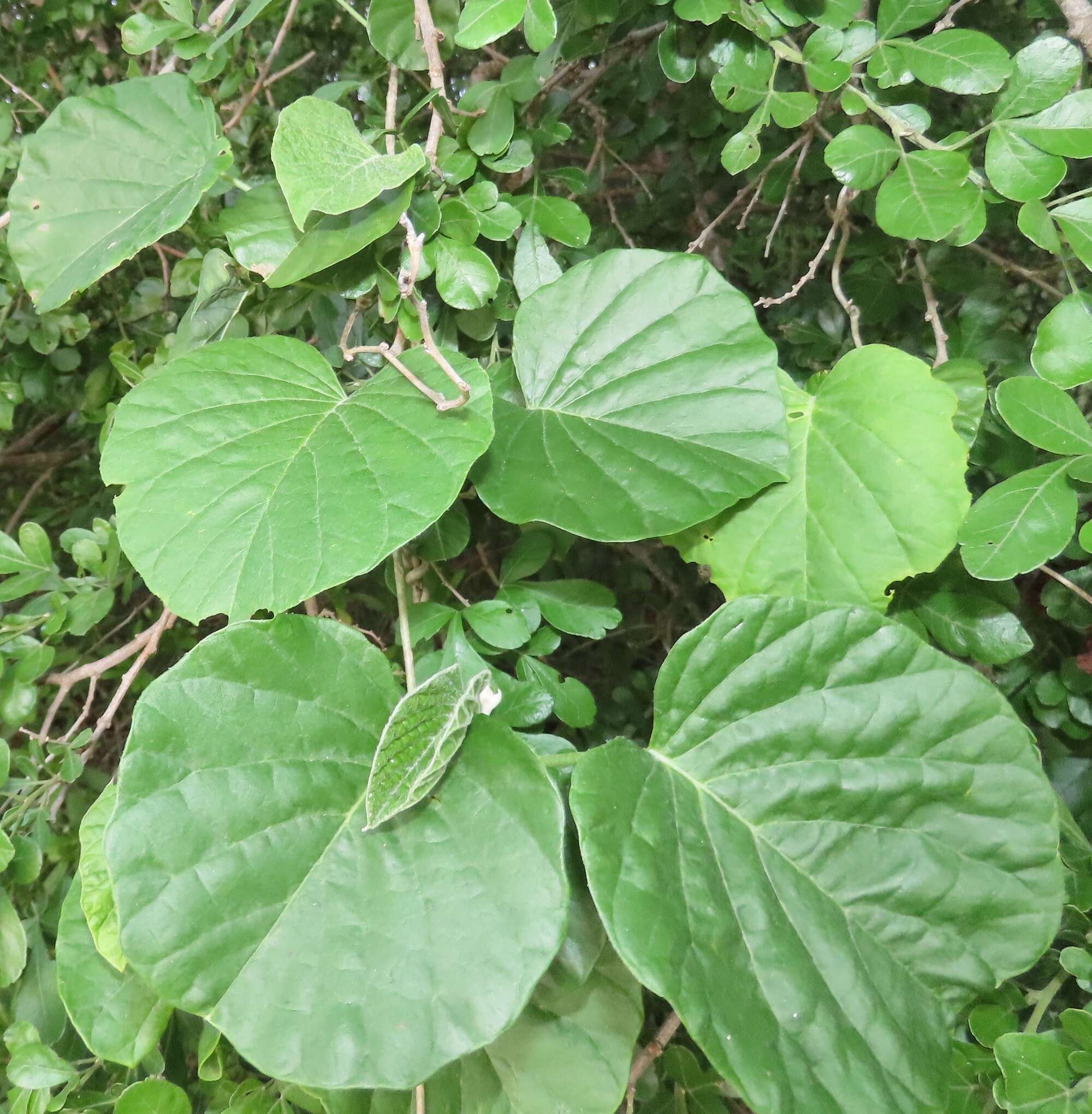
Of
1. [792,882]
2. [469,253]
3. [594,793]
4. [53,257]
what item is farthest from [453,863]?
[53,257]

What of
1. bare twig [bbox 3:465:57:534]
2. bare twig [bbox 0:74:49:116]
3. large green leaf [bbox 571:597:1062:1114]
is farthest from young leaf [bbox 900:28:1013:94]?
bare twig [bbox 3:465:57:534]

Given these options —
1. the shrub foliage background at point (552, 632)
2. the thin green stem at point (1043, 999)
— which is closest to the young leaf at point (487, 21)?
the shrub foliage background at point (552, 632)

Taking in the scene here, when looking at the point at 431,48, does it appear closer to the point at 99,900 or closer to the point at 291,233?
the point at 291,233

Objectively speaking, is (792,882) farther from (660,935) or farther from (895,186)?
(895,186)

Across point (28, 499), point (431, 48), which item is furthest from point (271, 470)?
point (28, 499)

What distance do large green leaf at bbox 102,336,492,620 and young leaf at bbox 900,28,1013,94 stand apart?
39cm

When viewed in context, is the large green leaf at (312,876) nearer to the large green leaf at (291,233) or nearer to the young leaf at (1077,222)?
the large green leaf at (291,233)

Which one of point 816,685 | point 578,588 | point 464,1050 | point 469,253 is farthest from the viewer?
point 578,588

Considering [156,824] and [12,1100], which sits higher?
[156,824]

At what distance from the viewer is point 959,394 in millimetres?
616

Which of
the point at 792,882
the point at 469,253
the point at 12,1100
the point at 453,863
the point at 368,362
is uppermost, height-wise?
the point at 469,253

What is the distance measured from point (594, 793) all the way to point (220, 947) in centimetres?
24

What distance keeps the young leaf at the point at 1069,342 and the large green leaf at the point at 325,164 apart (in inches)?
17.8

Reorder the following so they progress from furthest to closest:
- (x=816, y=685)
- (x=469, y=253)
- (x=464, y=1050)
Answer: (x=469, y=253)
(x=816, y=685)
(x=464, y=1050)
